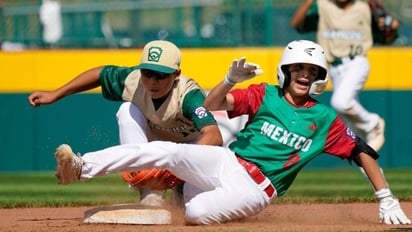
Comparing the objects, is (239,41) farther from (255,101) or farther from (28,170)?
(255,101)

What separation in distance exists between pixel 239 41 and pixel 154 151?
26.8 ft

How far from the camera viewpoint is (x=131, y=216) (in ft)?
23.5

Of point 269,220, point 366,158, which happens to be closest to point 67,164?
point 269,220

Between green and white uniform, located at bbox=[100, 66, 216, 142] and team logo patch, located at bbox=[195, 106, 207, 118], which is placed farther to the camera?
green and white uniform, located at bbox=[100, 66, 216, 142]

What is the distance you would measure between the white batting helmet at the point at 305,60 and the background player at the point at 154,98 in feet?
1.86

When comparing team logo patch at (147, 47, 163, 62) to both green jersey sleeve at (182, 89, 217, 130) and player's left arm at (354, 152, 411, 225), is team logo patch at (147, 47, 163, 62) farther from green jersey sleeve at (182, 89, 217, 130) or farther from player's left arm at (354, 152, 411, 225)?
player's left arm at (354, 152, 411, 225)

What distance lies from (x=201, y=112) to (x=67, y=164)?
3.69 ft

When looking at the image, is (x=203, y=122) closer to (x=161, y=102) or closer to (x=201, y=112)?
(x=201, y=112)

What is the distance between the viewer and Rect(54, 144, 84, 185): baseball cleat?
6.30 m

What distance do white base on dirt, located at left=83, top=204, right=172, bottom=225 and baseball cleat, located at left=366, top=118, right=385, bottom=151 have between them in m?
6.33

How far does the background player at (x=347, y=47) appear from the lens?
42.5ft

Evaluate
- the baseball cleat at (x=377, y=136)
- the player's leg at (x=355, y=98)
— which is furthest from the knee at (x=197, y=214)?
the baseball cleat at (x=377, y=136)

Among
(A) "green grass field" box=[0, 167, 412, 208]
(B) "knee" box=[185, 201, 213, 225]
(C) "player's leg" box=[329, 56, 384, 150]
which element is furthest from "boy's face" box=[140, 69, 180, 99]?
(C) "player's leg" box=[329, 56, 384, 150]

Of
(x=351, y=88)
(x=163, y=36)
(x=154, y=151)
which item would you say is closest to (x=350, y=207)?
(x=154, y=151)
